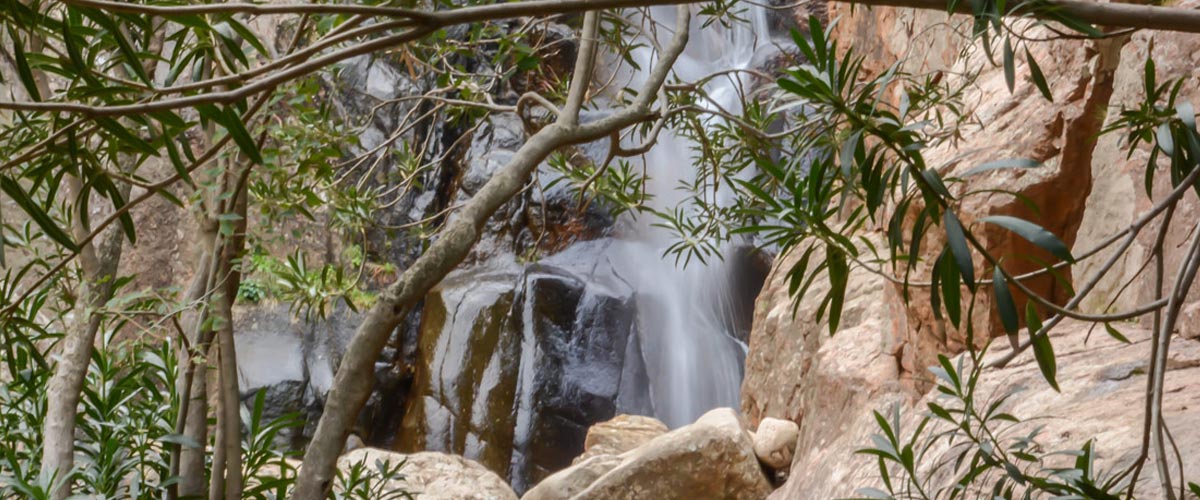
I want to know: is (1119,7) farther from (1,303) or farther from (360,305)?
(360,305)

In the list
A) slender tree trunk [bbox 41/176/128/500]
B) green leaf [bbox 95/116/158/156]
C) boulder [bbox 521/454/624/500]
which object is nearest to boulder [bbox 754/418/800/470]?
boulder [bbox 521/454/624/500]

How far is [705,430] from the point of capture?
5.24 metres

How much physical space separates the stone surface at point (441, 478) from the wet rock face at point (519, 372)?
4181 millimetres

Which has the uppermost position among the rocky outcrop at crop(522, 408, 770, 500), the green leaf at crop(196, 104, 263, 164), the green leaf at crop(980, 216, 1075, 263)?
the green leaf at crop(196, 104, 263, 164)

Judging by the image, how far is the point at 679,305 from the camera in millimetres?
10258

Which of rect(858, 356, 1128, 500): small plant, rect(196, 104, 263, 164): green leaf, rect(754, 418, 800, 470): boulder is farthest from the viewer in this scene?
rect(754, 418, 800, 470): boulder

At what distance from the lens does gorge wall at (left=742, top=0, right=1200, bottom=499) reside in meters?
2.87

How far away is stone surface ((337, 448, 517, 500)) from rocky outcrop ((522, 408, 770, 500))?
48 centimetres

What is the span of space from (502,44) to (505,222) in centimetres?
722

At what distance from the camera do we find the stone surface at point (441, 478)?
469 cm

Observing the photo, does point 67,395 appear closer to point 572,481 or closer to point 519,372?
point 572,481

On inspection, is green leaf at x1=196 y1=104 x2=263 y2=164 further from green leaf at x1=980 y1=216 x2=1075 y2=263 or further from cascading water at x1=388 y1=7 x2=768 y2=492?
cascading water at x1=388 y1=7 x2=768 y2=492

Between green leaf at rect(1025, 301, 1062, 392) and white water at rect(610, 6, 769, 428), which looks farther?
white water at rect(610, 6, 769, 428)

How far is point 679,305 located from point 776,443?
5.01 metres
